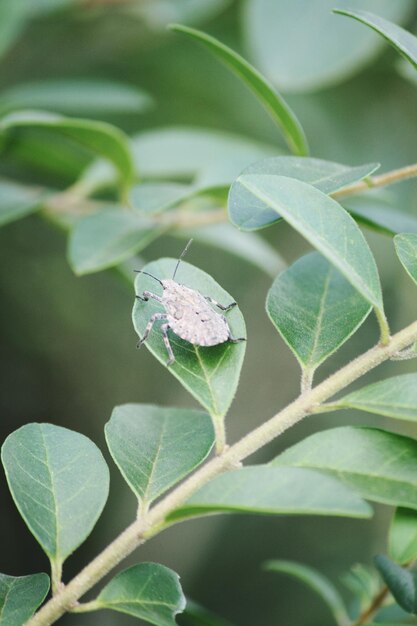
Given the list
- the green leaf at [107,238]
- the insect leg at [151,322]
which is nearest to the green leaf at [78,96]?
the green leaf at [107,238]

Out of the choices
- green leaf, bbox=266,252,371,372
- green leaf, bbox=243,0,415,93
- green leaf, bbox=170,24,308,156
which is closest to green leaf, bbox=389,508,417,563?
green leaf, bbox=266,252,371,372

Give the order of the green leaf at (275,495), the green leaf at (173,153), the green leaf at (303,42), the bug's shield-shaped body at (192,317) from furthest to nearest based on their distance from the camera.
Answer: the green leaf at (303,42) < the green leaf at (173,153) < the bug's shield-shaped body at (192,317) < the green leaf at (275,495)

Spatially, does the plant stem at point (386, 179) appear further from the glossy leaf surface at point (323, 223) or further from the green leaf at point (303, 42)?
the green leaf at point (303, 42)

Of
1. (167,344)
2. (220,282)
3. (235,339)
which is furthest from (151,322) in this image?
(220,282)

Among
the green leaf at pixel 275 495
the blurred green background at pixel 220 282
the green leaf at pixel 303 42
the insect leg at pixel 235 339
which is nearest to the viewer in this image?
the green leaf at pixel 275 495

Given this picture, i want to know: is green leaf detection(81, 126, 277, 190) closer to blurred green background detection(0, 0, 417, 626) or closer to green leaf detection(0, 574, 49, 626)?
blurred green background detection(0, 0, 417, 626)

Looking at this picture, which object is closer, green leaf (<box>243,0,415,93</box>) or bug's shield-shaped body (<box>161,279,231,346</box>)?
bug's shield-shaped body (<box>161,279,231,346</box>)
